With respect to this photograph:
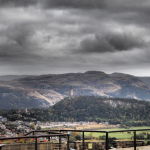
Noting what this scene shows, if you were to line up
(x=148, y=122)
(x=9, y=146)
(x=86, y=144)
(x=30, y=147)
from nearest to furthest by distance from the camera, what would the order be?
(x=9, y=146) → (x=30, y=147) → (x=86, y=144) → (x=148, y=122)

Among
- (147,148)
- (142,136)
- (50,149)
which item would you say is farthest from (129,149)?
(142,136)

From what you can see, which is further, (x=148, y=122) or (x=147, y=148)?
(x=148, y=122)

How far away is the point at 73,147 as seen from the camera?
18.5 m

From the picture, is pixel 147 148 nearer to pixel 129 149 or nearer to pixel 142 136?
pixel 129 149

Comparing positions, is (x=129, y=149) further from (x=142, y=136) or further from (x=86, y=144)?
(x=142, y=136)

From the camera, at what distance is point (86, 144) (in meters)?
19.0

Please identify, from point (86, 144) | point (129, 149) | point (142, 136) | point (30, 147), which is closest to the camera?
point (30, 147)

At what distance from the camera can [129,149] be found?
17781 millimetres

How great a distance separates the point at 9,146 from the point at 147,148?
29.4ft

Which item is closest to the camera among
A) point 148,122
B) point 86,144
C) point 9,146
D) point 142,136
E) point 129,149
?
point 9,146

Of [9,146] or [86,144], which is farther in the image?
[86,144]

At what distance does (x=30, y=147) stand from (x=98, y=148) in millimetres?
6874

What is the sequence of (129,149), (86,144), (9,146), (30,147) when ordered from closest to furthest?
(9,146) → (30,147) → (129,149) → (86,144)

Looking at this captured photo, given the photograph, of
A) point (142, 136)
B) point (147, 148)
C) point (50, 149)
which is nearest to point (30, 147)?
point (50, 149)
